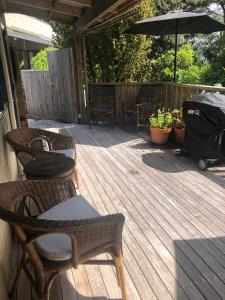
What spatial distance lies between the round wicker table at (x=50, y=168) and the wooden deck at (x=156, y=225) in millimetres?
673

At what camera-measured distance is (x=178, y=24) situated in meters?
5.50

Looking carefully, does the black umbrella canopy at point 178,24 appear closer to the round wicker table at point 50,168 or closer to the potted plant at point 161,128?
the potted plant at point 161,128

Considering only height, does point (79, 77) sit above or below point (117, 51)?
below

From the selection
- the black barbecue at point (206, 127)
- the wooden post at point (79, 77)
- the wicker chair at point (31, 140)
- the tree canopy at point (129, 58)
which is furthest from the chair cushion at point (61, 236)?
the wooden post at point (79, 77)

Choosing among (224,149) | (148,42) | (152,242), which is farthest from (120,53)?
(152,242)

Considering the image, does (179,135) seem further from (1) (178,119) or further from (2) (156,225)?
(2) (156,225)

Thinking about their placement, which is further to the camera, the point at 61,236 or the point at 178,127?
the point at 178,127

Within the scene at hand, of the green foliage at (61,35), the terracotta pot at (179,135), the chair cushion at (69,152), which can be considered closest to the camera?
the chair cushion at (69,152)

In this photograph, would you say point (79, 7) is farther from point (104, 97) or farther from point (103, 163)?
point (103, 163)

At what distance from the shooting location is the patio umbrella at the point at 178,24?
16.1 feet

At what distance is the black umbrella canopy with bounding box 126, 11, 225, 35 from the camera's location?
4.90 meters

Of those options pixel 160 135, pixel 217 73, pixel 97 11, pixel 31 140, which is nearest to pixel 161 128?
pixel 160 135

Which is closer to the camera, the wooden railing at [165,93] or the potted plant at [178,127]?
the potted plant at [178,127]

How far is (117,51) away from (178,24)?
169 cm
